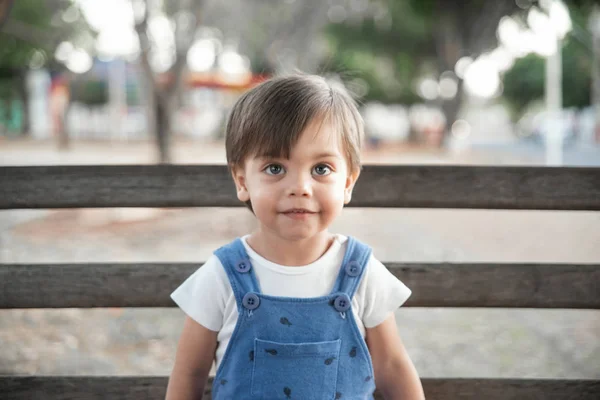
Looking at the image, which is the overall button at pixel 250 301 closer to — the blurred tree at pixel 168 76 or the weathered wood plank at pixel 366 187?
the weathered wood plank at pixel 366 187

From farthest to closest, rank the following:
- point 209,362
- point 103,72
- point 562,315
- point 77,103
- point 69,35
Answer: point 77,103 → point 103,72 → point 69,35 → point 562,315 → point 209,362

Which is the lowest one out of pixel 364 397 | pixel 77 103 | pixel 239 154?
pixel 364 397

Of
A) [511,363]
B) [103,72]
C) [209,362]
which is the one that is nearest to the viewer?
[209,362]

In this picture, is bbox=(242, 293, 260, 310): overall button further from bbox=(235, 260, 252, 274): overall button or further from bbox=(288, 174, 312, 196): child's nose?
bbox=(288, 174, 312, 196): child's nose

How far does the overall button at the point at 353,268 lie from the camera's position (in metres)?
1.92

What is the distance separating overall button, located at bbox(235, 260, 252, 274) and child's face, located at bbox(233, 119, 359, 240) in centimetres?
Result: 12

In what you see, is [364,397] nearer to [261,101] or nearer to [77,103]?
[261,101]

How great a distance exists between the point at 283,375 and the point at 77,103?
4833 cm

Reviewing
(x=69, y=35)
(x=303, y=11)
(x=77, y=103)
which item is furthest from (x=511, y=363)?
(x=77, y=103)

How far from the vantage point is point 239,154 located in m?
1.91

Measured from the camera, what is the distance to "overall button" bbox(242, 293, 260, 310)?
1855 millimetres

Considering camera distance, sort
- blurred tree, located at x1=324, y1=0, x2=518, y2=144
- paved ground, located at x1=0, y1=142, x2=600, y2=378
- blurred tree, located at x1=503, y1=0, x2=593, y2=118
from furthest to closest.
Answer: blurred tree, located at x1=503, y1=0, x2=593, y2=118 < blurred tree, located at x1=324, y1=0, x2=518, y2=144 < paved ground, located at x1=0, y1=142, x2=600, y2=378

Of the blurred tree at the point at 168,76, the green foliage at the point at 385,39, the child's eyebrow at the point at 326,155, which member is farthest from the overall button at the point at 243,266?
the green foliage at the point at 385,39

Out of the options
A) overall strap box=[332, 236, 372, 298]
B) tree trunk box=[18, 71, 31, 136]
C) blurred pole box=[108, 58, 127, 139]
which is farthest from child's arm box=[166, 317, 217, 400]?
tree trunk box=[18, 71, 31, 136]
